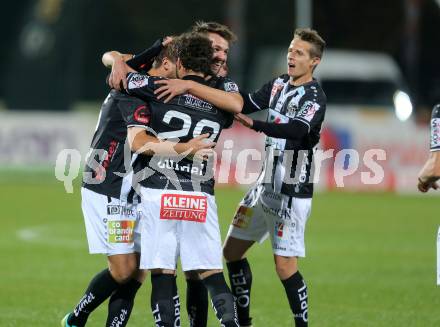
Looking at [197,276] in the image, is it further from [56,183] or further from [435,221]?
[56,183]

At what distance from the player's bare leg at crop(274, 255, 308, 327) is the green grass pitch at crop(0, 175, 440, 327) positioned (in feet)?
3.16

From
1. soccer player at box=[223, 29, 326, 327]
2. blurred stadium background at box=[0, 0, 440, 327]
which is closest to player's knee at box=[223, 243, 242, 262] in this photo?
soccer player at box=[223, 29, 326, 327]

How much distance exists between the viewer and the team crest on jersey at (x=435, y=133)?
24.4ft

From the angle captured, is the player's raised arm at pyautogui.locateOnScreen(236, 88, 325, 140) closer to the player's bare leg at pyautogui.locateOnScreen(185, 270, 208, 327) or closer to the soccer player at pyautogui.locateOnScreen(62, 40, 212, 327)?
the soccer player at pyautogui.locateOnScreen(62, 40, 212, 327)

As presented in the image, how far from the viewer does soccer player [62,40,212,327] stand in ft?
26.7

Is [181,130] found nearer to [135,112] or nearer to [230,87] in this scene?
[135,112]

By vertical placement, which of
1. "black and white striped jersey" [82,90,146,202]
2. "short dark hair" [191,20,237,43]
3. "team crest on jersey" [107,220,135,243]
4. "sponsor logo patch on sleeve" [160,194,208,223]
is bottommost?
"team crest on jersey" [107,220,135,243]

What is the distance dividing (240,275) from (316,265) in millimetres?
4752

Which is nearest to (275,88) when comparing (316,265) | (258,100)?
(258,100)

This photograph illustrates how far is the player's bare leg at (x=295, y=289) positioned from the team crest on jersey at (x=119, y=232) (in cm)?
129

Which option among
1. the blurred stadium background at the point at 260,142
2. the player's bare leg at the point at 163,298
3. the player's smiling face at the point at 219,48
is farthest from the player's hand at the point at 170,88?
the blurred stadium background at the point at 260,142

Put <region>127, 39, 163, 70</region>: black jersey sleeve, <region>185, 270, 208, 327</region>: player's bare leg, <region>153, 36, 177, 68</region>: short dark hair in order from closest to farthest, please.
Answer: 1. <region>153, 36, 177, 68</region>: short dark hair
2. <region>127, 39, 163, 70</region>: black jersey sleeve
3. <region>185, 270, 208, 327</region>: player's bare leg

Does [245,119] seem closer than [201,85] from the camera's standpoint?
No

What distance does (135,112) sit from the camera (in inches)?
295
